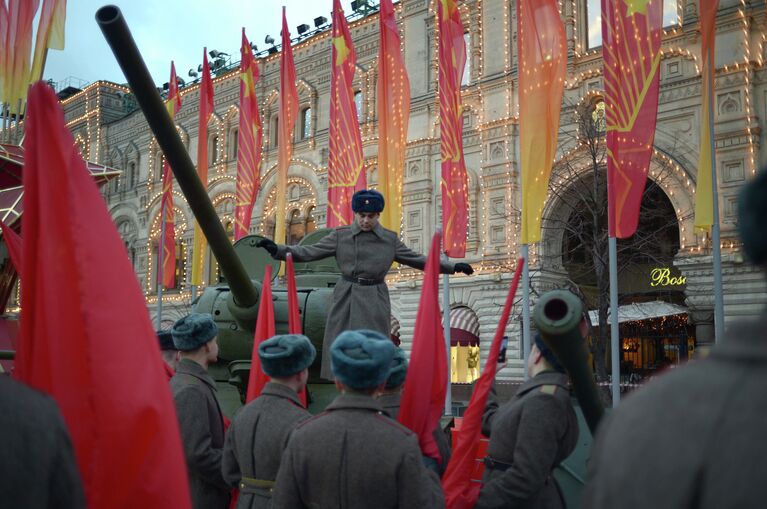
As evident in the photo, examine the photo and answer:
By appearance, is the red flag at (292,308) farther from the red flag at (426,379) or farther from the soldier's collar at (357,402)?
the soldier's collar at (357,402)

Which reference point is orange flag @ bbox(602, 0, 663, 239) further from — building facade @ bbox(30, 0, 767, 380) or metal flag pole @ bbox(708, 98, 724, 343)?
building facade @ bbox(30, 0, 767, 380)

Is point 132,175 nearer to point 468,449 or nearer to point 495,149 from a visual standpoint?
point 495,149

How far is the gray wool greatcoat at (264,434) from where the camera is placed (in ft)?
11.4

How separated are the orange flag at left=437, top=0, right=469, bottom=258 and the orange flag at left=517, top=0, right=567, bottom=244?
6.78 feet

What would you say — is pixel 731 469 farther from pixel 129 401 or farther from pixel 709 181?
pixel 709 181

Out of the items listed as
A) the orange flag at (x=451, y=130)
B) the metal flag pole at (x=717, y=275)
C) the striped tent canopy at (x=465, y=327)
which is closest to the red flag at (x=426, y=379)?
the metal flag pole at (x=717, y=275)

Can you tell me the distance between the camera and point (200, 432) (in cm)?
417

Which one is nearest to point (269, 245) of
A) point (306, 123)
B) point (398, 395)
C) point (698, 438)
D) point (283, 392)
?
point (398, 395)

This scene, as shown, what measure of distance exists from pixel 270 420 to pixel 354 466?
0.86 meters

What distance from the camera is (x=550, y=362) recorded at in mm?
3479

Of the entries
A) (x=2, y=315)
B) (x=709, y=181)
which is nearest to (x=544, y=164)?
(x=709, y=181)

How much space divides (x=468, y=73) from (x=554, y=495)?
71.3ft

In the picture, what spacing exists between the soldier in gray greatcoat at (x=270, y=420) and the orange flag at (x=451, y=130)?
8942 millimetres

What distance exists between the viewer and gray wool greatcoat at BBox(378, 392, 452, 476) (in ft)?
13.2
